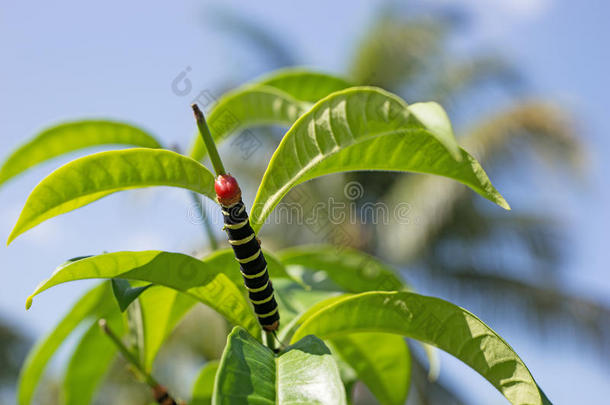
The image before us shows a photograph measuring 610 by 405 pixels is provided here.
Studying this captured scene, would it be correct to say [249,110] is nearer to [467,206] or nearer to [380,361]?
[380,361]

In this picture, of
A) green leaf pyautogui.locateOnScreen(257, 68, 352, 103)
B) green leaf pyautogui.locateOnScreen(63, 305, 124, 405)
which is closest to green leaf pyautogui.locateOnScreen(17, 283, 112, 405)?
green leaf pyautogui.locateOnScreen(63, 305, 124, 405)

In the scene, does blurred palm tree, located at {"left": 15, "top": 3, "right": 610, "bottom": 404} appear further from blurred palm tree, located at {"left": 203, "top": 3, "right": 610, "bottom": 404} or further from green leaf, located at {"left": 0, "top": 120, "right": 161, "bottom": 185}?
green leaf, located at {"left": 0, "top": 120, "right": 161, "bottom": 185}

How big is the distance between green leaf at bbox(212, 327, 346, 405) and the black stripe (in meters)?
0.07

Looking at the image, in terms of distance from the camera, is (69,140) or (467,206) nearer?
(69,140)

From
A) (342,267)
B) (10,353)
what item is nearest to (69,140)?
(342,267)

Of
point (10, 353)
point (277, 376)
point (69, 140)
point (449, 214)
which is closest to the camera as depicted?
point (277, 376)

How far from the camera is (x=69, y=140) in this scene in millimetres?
1032

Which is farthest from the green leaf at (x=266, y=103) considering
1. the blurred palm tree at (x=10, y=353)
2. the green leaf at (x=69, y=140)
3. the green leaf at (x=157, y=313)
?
the blurred palm tree at (x=10, y=353)

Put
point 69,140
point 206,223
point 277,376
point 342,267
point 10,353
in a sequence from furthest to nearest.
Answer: point 10,353 < point 342,267 < point 206,223 < point 69,140 < point 277,376

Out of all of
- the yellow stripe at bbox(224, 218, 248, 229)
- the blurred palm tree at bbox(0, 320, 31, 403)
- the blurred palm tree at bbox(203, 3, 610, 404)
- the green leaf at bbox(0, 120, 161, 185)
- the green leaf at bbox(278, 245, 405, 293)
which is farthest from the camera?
the blurred palm tree at bbox(0, 320, 31, 403)

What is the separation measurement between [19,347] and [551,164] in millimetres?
11823

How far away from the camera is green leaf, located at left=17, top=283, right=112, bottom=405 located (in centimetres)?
107

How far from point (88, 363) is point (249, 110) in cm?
65

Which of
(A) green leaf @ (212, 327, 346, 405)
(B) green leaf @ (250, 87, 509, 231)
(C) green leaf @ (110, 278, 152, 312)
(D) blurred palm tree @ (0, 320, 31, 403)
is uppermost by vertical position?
(B) green leaf @ (250, 87, 509, 231)
